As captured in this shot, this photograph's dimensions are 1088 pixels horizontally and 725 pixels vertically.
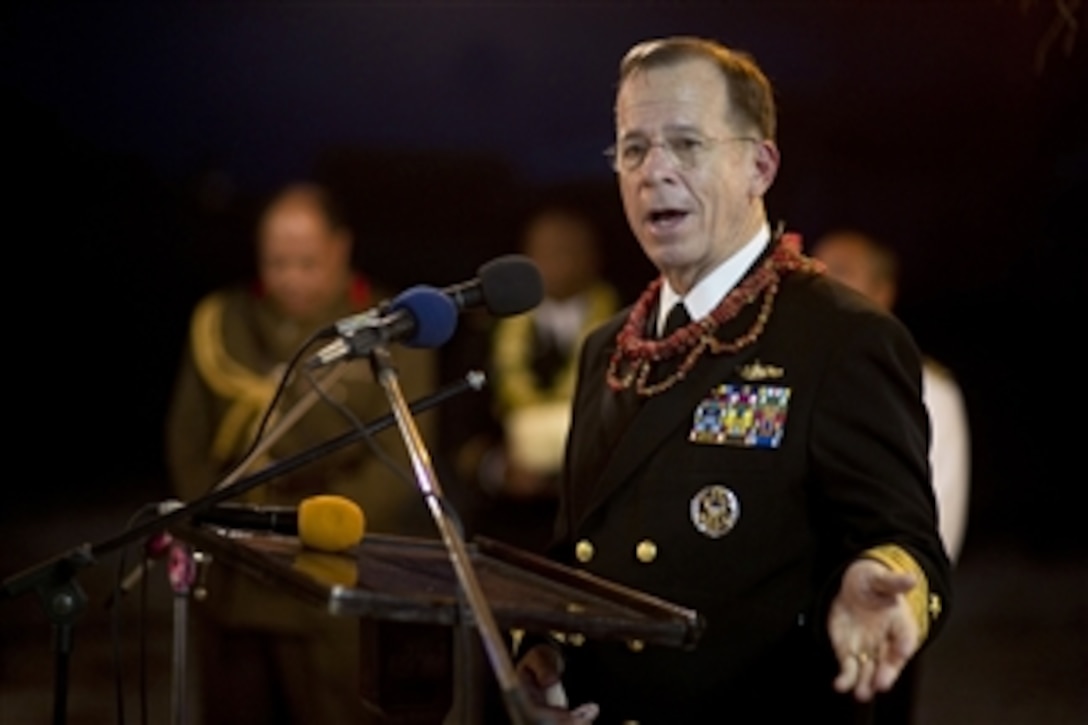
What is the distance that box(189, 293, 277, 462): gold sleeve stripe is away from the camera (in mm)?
4352

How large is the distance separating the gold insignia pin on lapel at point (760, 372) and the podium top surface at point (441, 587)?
0.49m

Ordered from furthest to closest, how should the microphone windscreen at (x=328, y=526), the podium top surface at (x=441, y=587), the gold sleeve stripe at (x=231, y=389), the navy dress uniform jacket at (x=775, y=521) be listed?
the gold sleeve stripe at (x=231, y=389), the navy dress uniform jacket at (x=775, y=521), the microphone windscreen at (x=328, y=526), the podium top surface at (x=441, y=587)

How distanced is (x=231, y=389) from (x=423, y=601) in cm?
284

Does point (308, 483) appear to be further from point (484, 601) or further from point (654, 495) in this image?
point (484, 601)

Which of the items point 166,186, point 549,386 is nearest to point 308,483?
point 549,386

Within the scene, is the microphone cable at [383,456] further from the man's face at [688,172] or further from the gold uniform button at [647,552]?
the man's face at [688,172]

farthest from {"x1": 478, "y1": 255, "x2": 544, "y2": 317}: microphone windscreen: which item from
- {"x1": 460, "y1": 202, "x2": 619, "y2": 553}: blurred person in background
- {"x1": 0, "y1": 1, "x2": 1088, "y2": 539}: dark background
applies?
{"x1": 0, "y1": 1, "x2": 1088, "y2": 539}: dark background

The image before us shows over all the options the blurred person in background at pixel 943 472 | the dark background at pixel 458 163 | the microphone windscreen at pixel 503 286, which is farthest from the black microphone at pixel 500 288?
the dark background at pixel 458 163

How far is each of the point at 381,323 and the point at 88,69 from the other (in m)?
3.84

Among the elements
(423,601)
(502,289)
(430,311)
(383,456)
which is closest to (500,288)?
(502,289)

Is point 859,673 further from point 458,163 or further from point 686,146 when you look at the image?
point 458,163

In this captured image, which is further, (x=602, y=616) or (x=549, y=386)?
(x=549, y=386)

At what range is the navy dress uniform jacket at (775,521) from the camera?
227 centimetres

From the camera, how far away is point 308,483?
4.23 meters
